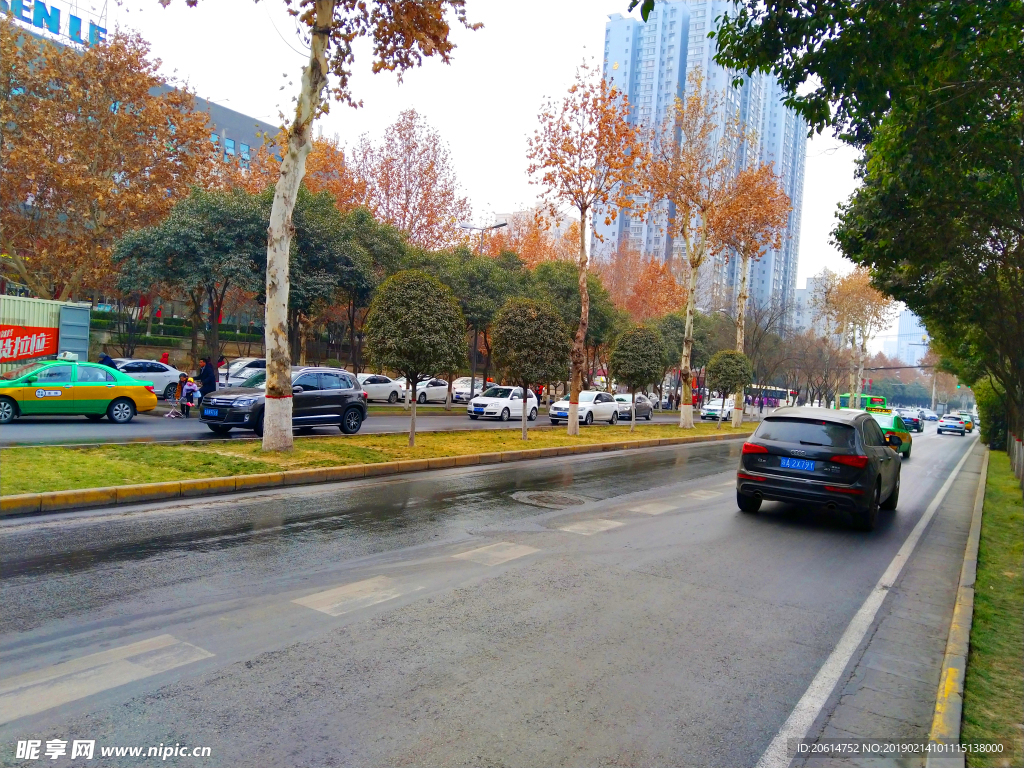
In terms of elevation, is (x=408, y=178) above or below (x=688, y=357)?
above

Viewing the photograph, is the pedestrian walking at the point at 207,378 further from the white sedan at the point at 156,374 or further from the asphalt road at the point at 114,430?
the white sedan at the point at 156,374

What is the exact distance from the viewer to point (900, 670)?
4684 millimetres

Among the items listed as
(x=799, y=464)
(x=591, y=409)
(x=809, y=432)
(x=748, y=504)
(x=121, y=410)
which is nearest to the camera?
(x=799, y=464)

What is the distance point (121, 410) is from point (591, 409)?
1875 centimetres

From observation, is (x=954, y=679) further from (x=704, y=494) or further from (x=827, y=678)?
(x=704, y=494)

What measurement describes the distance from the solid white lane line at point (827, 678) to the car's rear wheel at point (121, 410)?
17404 millimetres

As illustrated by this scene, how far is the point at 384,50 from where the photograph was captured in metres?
14.0

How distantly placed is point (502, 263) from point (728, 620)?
32226 millimetres

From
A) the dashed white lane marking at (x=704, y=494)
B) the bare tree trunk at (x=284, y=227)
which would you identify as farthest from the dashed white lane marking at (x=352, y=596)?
the bare tree trunk at (x=284, y=227)

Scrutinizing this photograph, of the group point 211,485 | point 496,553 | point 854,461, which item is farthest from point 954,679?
point 211,485

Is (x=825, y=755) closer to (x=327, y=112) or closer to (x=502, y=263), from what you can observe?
(x=327, y=112)

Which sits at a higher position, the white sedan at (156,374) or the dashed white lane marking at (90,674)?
the white sedan at (156,374)

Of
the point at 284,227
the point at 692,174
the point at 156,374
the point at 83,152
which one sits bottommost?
the point at 156,374

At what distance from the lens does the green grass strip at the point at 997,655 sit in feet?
12.1
